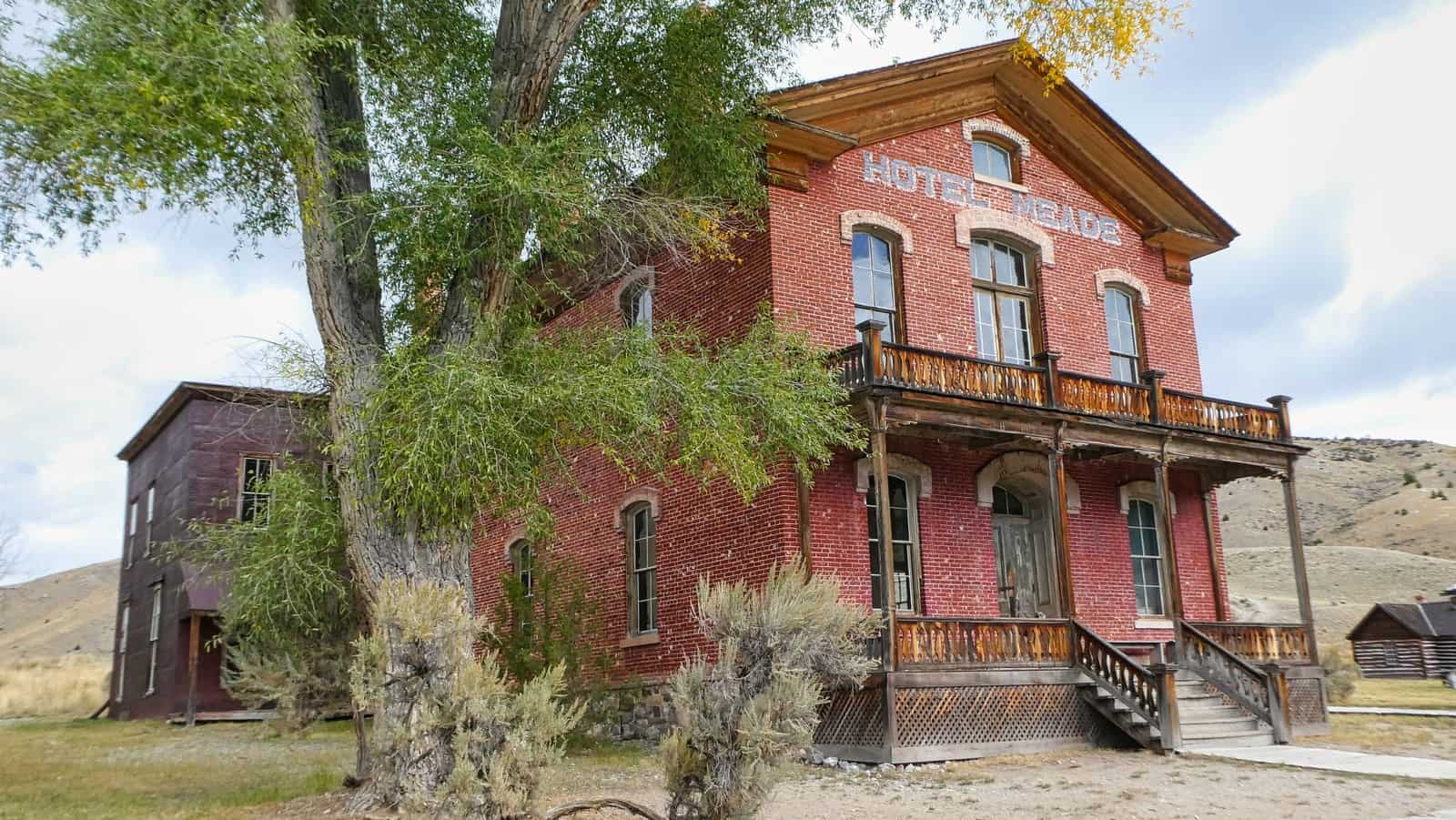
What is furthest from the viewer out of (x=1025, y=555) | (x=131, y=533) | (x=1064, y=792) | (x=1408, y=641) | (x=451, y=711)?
(x=1408, y=641)

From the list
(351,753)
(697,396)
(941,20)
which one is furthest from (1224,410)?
(351,753)

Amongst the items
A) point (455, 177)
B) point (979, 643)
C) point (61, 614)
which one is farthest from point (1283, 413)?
point (61, 614)

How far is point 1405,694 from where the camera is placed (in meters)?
27.0

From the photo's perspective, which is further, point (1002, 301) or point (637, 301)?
point (637, 301)

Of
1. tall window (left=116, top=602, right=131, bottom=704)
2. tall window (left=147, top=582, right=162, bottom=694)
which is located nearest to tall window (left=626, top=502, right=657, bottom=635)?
tall window (left=147, top=582, right=162, bottom=694)

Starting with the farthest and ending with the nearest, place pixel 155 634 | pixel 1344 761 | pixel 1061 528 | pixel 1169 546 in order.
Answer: pixel 155 634, pixel 1169 546, pixel 1061 528, pixel 1344 761

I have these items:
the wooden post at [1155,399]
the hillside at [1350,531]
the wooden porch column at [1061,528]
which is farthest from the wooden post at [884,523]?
the hillside at [1350,531]

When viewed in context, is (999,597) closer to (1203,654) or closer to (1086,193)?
(1203,654)

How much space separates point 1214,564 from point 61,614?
8445 cm

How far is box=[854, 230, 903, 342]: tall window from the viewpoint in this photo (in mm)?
16609

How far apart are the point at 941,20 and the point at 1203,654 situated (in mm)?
9493

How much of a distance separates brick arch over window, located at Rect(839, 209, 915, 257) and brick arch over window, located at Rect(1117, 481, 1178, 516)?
18.0 feet

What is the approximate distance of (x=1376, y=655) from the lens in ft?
121

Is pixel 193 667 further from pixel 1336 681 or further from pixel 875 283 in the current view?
pixel 1336 681
